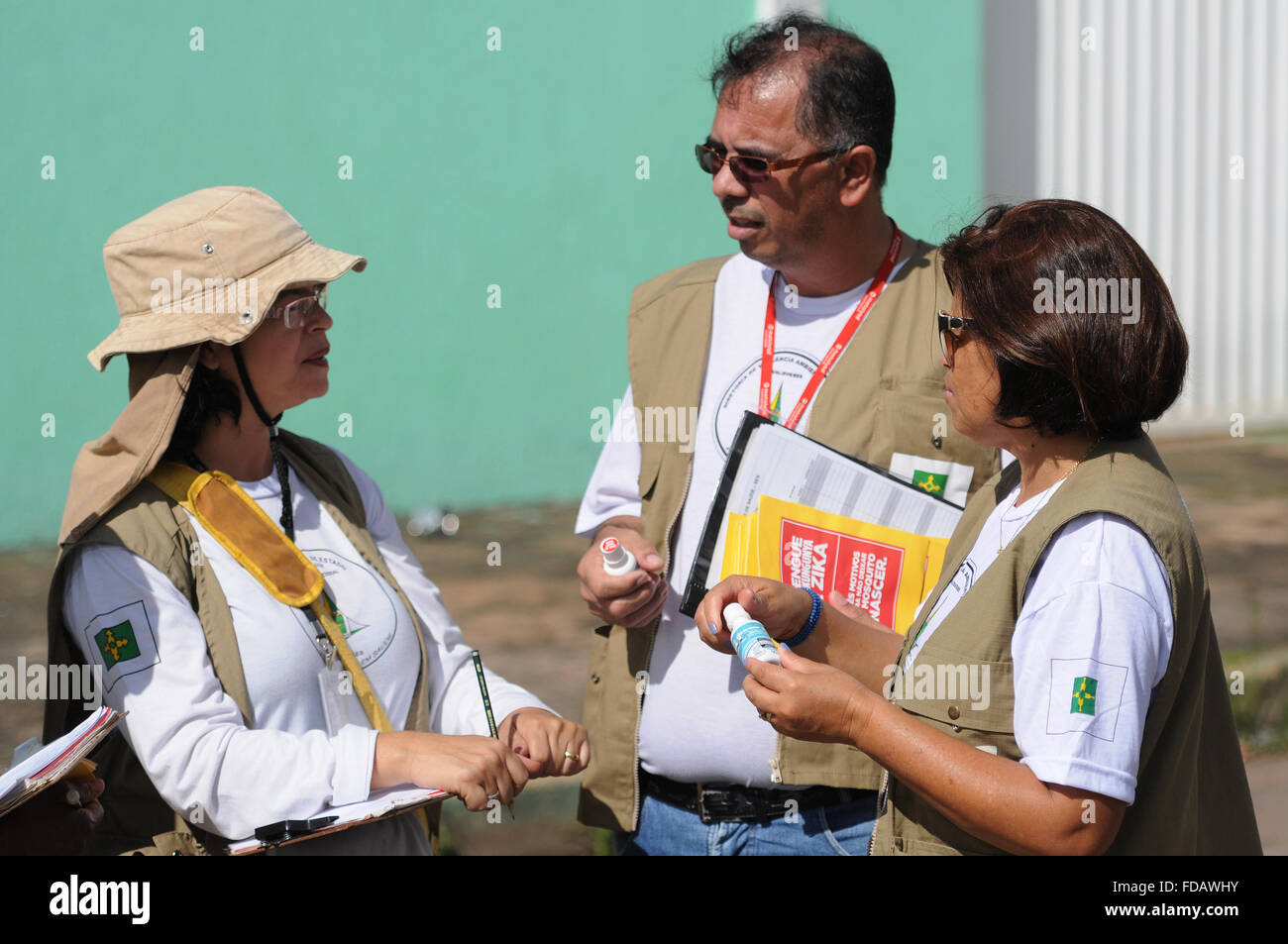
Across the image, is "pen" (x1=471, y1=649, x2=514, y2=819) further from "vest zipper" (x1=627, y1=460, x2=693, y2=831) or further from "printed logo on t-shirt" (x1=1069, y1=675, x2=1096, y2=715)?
"printed logo on t-shirt" (x1=1069, y1=675, x2=1096, y2=715)

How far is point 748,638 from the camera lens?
2.20 m

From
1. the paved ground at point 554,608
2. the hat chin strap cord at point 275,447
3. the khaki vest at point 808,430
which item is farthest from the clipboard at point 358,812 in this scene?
the paved ground at point 554,608

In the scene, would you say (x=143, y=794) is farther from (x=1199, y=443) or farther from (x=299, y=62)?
(x=1199, y=443)

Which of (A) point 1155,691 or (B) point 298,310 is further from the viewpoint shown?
(B) point 298,310

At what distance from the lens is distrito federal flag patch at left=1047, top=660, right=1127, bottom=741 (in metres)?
1.76

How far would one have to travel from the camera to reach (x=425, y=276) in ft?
22.2

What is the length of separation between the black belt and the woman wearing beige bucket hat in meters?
0.34

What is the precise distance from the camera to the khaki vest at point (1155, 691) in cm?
184

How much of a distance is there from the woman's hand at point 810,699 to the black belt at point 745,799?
25.5 inches

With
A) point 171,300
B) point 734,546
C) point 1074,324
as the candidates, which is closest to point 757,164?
point 734,546

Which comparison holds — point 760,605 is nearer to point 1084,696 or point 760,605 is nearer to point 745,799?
point 745,799

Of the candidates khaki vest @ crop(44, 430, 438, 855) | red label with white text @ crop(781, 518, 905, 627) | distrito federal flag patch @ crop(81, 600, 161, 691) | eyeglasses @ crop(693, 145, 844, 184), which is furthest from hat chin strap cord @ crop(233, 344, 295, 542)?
eyeglasses @ crop(693, 145, 844, 184)

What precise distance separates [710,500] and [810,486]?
25cm
